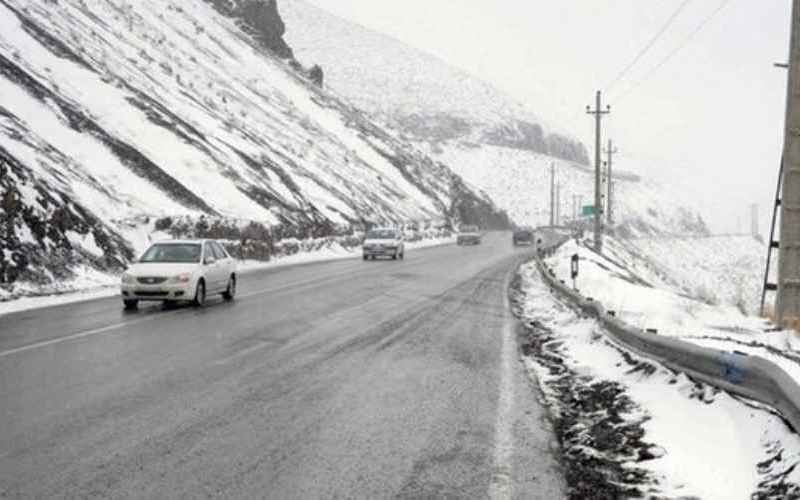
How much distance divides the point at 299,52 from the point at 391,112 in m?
23.8

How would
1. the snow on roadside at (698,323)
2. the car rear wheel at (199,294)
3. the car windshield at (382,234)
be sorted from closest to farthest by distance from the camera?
1. the snow on roadside at (698,323)
2. the car rear wheel at (199,294)
3. the car windshield at (382,234)

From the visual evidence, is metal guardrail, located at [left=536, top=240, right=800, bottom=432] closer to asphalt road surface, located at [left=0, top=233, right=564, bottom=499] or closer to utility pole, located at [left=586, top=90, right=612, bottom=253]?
asphalt road surface, located at [left=0, top=233, right=564, bottom=499]

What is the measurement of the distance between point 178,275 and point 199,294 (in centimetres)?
67

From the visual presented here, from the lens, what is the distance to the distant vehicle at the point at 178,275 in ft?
54.9

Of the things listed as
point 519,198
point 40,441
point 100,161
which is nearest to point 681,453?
point 40,441

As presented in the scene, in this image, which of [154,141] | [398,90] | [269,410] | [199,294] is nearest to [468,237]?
[154,141]

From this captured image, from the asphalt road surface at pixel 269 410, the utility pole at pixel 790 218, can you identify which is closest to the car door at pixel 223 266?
the asphalt road surface at pixel 269 410

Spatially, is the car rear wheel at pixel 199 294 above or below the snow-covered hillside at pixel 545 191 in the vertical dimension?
below

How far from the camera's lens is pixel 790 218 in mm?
13289

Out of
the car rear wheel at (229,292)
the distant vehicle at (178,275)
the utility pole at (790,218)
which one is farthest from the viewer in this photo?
the car rear wheel at (229,292)

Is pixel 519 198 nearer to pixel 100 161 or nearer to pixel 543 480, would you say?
pixel 100 161

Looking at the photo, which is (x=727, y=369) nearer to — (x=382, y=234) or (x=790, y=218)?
(x=790, y=218)

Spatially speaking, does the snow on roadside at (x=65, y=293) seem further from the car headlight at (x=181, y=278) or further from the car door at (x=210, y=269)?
the car door at (x=210, y=269)

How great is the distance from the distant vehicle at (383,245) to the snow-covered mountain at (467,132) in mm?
105971
